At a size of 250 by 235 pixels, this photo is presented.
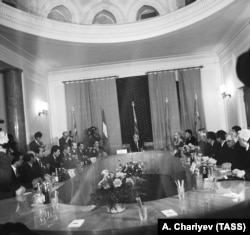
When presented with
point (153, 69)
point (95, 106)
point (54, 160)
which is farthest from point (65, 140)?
point (153, 69)

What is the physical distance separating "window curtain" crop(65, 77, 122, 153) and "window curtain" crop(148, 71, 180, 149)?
108 centimetres

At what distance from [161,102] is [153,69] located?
3.35 ft

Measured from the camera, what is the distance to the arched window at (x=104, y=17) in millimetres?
6031

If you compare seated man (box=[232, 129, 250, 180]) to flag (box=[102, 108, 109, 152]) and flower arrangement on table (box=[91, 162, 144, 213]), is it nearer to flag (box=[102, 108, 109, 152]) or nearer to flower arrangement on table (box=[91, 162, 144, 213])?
flower arrangement on table (box=[91, 162, 144, 213])

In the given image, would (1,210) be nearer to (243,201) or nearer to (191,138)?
(243,201)

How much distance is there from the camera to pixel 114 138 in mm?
7277

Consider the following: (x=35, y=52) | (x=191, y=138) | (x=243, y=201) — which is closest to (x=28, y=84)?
(x=35, y=52)

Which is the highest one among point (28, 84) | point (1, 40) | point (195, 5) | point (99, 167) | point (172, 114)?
point (195, 5)

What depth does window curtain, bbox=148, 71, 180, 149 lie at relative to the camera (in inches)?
280

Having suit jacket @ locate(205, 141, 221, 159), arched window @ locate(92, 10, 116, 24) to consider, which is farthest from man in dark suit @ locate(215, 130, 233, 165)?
arched window @ locate(92, 10, 116, 24)

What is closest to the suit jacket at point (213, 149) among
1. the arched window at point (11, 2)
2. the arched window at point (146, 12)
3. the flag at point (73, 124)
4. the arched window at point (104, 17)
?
the arched window at point (146, 12)

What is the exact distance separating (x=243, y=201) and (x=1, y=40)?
4.72 meters

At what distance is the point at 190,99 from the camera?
7121mm

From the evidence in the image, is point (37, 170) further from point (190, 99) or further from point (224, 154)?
point (190, 99)
